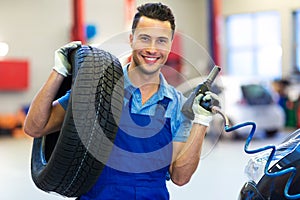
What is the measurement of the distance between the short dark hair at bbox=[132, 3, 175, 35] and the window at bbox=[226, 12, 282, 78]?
862cm

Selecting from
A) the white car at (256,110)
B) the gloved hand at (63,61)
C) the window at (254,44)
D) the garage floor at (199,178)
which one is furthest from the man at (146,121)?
the window at (254,44)

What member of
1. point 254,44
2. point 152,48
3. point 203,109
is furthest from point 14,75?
point 203,109

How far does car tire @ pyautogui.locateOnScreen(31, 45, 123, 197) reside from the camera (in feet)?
4.71

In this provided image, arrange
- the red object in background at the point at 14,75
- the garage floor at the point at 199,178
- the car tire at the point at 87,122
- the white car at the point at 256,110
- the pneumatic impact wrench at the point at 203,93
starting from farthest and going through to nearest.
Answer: the red object in background at the point at 14,75 < the white car at the point at 256,110 < the garage floor at the point at 199,178 < the pneumatic impact wrench at the point at 203,93 < the car tire at the point at 87,122

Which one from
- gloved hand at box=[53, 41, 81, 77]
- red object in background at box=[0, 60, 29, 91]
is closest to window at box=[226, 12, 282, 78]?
red object in background at box=[0, 60, 29, 91]

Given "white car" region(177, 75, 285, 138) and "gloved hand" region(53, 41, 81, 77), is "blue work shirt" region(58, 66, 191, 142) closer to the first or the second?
"gloved hand" region(53, 41, 81, 77)

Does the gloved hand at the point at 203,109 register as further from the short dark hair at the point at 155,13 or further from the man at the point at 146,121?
the short dark hair at the point at 155,13

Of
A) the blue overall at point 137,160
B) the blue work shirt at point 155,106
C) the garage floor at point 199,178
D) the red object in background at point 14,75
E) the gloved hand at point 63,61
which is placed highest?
the gloved hand at point 63,61

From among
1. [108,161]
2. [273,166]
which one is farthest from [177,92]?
[273,166]

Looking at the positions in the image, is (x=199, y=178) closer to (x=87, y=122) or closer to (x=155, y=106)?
(x=155, y=106)

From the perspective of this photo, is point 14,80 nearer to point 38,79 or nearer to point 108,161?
point 38,79

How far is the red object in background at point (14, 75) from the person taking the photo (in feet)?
25.8

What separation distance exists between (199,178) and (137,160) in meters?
2.69

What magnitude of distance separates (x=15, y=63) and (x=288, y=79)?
17.4 ft
